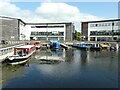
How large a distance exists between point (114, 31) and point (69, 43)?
33.7 m

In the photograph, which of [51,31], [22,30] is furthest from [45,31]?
[22,30]

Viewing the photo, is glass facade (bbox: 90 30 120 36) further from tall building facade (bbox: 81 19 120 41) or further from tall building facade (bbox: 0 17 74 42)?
tall building facade (bbox: 0 17 74 42)

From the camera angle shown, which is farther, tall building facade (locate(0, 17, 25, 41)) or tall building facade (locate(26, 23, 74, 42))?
tall building facade (locate(26, 23, 74, 42))

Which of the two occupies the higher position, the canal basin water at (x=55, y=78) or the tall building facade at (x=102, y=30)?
the tall building facade at (x=102, y=30)

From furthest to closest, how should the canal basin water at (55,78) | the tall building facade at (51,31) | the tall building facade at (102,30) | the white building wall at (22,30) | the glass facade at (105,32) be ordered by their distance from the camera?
the tall building facade at (51,31) → the white building wall at (22,30) → the tall building facade at (102,30) → the glass facade at (105,32) → the canal basin water at (55,78)

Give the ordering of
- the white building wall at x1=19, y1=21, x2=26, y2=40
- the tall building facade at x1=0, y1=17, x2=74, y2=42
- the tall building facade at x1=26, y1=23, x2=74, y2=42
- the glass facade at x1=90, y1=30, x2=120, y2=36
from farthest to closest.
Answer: the tall building facade at x1=26, y1=23, x2=74, y2=42
the tall building facade at x1=0, y1=17, x2=74, y2=42
the white building wall at x1=19, y1=21, x2=26, y2=40
the glass facade at x1=90, y1=30, x2=120, y2=36

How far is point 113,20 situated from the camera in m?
139

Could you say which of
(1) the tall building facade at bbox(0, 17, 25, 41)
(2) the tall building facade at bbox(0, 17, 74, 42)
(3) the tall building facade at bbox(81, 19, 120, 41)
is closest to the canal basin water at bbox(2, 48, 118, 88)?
(1) the tall building facade at bbox(0, 17, 25, 41)

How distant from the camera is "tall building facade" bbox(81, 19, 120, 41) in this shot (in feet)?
456

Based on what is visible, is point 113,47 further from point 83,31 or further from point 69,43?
point 83,31

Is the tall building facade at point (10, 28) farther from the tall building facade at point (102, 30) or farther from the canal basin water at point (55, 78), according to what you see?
the canal basin water at point (55, 78)

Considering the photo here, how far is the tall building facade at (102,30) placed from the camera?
13900 centimetres

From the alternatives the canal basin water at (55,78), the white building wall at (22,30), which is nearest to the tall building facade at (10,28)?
the white building wall at (22,30)

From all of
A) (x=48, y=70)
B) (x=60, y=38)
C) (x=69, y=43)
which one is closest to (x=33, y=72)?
(x=48, y=70)
